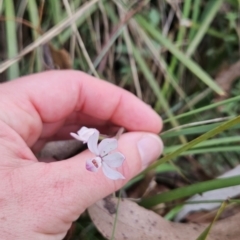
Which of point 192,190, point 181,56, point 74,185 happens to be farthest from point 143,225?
point 181,56

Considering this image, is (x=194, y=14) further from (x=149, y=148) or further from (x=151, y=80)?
(x=149, y=148)

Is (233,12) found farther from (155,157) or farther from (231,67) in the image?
(155,157)

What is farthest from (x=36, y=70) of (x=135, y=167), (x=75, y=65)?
(x=135, y=167)

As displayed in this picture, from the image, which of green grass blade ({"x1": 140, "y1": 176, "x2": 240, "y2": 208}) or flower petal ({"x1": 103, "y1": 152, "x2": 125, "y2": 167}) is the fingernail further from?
flower petal ({"x1": 103, "y1": 152, "x2": 125, "y2": 167})

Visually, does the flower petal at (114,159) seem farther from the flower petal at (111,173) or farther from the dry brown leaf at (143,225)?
the dry brown leaf at (143,225)

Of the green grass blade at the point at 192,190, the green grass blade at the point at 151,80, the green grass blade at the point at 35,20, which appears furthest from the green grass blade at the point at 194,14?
the green grass blade at the point at 192,190

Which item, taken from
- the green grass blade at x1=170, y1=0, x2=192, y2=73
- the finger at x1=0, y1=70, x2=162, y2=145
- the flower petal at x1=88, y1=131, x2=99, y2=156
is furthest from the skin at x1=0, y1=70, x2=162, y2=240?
the green grass blade at x1=170, y1=0, x2=192, y2=73
